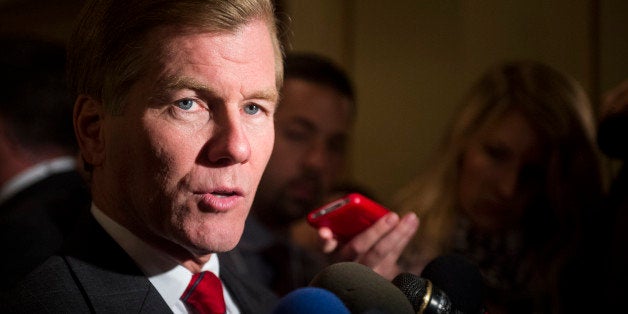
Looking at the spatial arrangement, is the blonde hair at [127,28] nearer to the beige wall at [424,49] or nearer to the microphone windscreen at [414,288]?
the microphone windscreen at [414,288]

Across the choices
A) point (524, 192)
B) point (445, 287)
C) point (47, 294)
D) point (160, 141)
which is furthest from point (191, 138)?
point (524, 192)

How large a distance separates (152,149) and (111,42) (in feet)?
0.53

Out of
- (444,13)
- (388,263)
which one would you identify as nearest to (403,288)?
(388,263)

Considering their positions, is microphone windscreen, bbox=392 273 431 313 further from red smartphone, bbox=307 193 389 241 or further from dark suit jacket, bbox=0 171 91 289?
dark suit jacket, bbox=0 171 91 289

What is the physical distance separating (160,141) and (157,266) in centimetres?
20

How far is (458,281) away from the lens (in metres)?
0.93

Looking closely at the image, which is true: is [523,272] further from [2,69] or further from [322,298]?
[2,69]

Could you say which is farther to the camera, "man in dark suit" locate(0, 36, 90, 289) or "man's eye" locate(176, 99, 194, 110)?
"man in dark suit" locate(0, 36, 90, 289)

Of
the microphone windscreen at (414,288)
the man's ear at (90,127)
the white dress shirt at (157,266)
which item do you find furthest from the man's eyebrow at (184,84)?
the microphone windscreen at (414,288)

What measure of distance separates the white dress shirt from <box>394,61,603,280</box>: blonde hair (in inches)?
32.6

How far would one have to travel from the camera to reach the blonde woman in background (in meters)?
1.72

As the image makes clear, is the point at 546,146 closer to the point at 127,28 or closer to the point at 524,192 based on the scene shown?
the point at 524,192

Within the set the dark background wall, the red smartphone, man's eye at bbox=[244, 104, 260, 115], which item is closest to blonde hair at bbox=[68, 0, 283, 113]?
man's eye at bbox=[244, 104, 260, 115]

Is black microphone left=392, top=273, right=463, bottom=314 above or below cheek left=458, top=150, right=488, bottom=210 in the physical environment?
above
